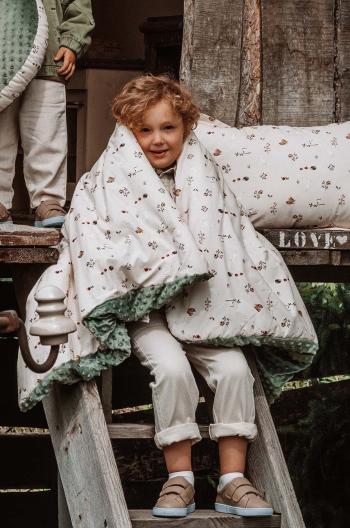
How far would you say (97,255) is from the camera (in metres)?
4.20

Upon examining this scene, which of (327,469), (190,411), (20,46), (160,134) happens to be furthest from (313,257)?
(327,469)

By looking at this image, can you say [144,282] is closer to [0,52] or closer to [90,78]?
[0,52]

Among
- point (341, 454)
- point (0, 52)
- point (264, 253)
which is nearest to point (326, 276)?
point (341, 454)

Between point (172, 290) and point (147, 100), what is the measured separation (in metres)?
0.78

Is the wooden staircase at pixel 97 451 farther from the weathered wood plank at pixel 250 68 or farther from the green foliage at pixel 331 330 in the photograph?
the green foliage at pixel 331 330

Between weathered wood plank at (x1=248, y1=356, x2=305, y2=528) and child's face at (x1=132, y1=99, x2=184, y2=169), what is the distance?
953mm

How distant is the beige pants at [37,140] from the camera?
5367mm

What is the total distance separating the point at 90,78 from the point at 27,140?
3.91 metres

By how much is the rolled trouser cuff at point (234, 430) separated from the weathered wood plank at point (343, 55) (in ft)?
→ 7.46

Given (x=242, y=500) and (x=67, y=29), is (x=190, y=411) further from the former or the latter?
(x=67, y=29)

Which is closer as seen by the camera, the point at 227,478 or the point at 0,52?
the point at 227,478

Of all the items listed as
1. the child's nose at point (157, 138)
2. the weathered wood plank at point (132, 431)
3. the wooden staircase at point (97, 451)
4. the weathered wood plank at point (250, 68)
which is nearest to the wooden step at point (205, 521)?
the wooden staircase at point (97, 451)

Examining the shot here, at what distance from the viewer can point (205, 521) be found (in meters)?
4.02

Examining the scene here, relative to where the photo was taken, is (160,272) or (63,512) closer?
(160,272)
